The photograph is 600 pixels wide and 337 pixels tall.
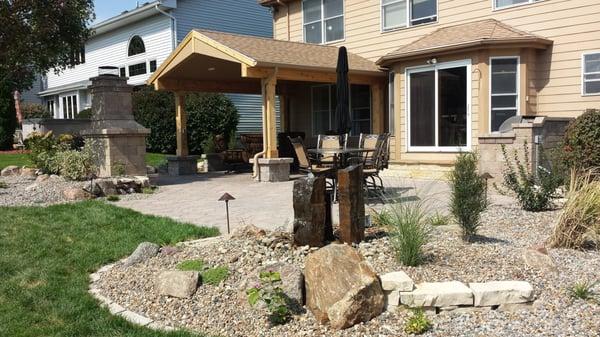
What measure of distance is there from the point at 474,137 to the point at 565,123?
1.89m

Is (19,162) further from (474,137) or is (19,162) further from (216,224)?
(474,137)

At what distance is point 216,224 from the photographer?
7191mm

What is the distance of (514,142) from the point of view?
971cm

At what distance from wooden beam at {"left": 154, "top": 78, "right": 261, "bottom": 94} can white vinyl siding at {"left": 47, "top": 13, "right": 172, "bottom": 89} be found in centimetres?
851

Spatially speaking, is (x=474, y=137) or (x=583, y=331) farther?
(x=474, y=137)

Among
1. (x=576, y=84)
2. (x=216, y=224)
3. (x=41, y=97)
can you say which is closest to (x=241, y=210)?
(x=216, y=224)

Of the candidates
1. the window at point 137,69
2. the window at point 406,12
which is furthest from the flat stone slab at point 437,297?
the window at point 137,69

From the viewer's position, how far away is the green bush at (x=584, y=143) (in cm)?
938

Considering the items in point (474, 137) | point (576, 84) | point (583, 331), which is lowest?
point (583, 331)

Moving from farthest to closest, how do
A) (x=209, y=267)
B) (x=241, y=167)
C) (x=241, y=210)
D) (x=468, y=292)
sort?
(x=241, y=167) < (x=241, y=210) < (x=209, y=267) < (x=468, y=292)

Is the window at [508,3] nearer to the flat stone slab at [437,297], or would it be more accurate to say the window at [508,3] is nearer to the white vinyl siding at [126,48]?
the flat stone slab at [437,297]

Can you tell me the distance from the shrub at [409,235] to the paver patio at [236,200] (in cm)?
114

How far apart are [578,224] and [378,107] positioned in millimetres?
9884

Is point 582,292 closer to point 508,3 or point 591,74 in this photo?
point 591,74
